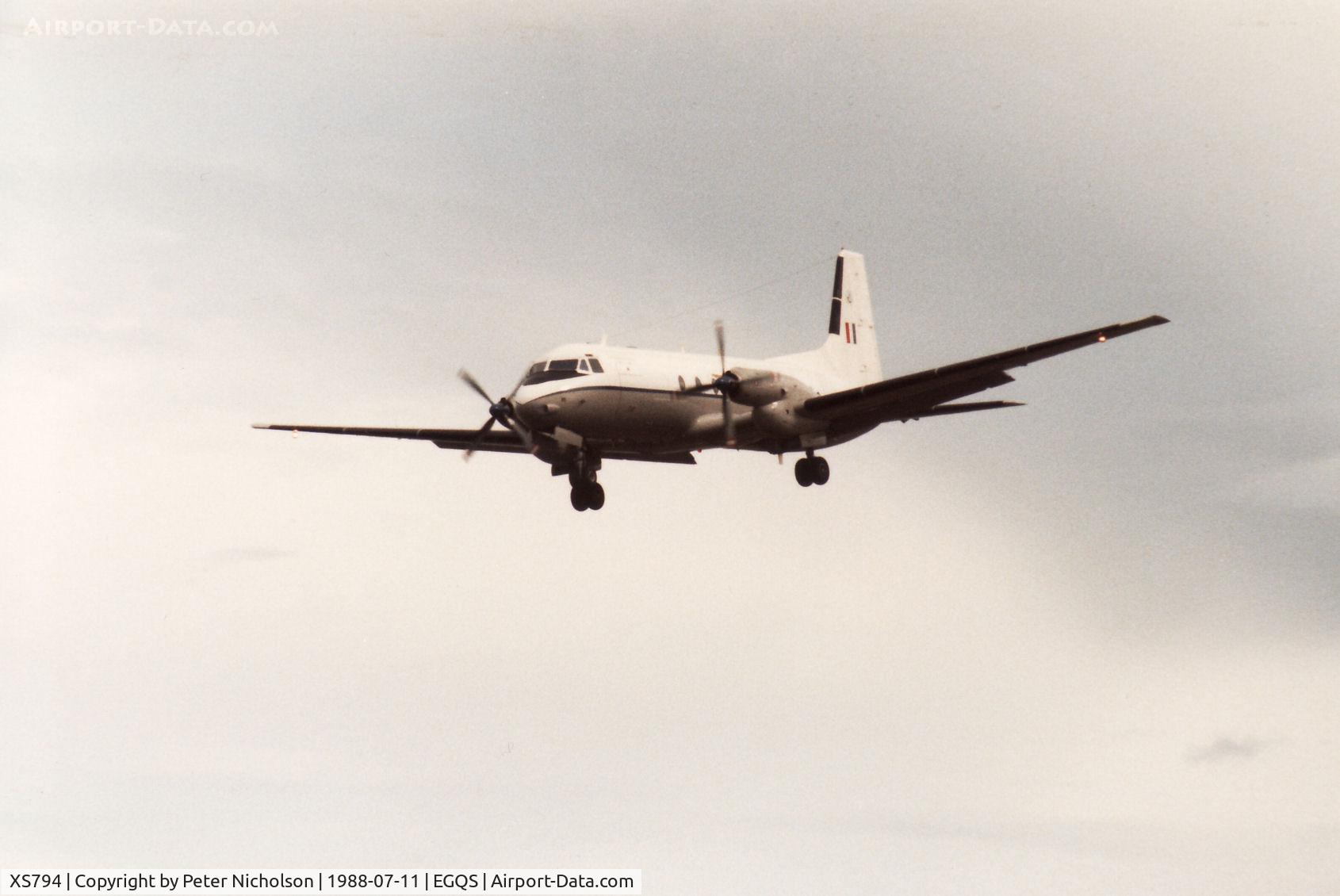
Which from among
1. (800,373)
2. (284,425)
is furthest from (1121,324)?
(284,425)

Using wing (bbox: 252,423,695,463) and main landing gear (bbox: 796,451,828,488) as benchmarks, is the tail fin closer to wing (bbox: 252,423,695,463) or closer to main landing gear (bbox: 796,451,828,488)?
A: main landing gear (bbox: 796,451,828,488)

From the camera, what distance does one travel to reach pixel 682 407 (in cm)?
2752

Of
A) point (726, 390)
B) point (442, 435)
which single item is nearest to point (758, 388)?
point (726, 390)

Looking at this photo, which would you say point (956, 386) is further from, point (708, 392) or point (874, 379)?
point (874, 379)

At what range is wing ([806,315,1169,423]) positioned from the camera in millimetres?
24359

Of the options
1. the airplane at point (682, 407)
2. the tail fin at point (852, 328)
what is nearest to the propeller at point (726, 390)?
the airplane at point (682, 407)

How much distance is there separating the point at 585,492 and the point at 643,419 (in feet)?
6.44

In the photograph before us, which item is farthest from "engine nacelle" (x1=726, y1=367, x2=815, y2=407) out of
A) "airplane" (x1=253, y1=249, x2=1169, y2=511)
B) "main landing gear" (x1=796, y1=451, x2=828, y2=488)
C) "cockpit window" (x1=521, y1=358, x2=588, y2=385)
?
"cockpit window" (x1=521, y1=358, x2=588, y2=385)

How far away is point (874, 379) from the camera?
114 feet

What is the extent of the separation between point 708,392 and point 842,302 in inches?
336

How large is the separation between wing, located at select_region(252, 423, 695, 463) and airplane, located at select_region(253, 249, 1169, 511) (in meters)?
0.03

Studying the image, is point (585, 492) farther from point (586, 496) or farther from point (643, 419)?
point (643, 419)

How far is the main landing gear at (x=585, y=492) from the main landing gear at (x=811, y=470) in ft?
17.5

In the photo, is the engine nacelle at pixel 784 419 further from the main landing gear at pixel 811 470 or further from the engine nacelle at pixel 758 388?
the main landing gear at pixel 811 470
